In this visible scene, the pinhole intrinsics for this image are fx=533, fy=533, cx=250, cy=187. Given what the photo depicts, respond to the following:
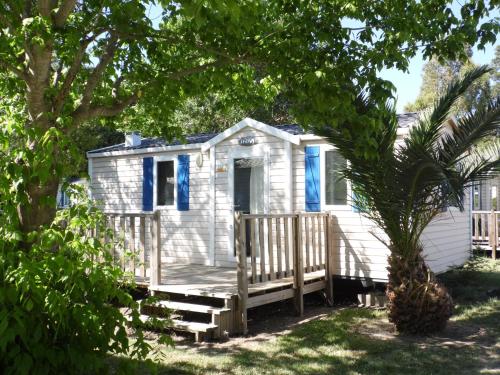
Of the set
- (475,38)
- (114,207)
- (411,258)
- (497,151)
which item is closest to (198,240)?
(114,207)

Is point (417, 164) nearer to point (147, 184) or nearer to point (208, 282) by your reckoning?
point (208, 282)

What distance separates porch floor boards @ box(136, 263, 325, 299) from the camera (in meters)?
6.66

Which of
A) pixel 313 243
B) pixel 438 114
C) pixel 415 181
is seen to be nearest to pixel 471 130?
pixel 438 114

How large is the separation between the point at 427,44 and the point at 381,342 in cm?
317

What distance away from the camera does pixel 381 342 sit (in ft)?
19.2

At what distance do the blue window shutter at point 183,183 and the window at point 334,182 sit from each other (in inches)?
110

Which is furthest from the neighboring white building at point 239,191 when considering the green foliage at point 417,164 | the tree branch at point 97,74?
the tree branch at point 97,74

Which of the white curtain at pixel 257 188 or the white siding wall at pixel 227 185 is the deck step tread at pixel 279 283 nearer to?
the white siding wall at pixel 227 185

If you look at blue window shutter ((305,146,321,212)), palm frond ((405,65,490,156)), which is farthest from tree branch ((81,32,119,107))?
blue window shutter ((305,146,321,212))

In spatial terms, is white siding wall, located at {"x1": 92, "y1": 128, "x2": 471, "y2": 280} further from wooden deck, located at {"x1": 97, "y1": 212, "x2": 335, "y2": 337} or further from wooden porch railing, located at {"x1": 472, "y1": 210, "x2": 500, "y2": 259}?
wooden porch railing, located at {"x1": 472, "y1": 210, "x2": 500, "y2": 259}

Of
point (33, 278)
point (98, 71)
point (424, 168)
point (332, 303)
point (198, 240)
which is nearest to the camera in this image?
point (33, 278)

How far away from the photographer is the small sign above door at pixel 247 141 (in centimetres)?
888

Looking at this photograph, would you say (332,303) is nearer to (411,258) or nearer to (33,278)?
(411,258)

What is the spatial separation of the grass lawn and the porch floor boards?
1.84 ft
